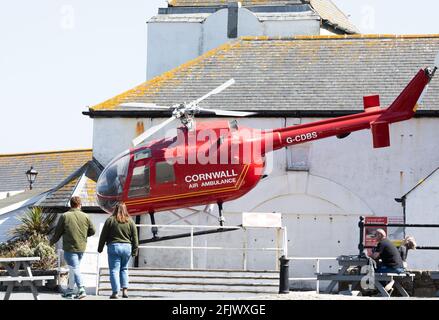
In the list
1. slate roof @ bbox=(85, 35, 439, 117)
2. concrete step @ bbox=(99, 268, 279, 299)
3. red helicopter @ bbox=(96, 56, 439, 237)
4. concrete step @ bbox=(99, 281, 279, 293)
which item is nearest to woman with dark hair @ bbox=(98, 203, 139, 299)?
concrete step @ bbox=(99, 268, 279, 299)

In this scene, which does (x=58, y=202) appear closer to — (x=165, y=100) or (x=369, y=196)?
(x=165, y=100)

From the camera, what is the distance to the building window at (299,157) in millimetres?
37469

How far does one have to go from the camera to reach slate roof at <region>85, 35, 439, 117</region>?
3822 centimetres

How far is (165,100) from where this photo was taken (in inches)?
1538

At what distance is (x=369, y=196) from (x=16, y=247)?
10.1m

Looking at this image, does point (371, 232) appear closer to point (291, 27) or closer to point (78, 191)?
point (78, 191)

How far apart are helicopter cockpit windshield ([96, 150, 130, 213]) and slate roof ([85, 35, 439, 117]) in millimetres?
5264

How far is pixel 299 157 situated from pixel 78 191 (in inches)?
255

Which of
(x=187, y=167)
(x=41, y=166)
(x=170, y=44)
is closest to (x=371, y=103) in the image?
(x=187, y=167)

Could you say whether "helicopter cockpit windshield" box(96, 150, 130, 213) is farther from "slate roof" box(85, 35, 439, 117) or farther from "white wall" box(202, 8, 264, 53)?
"white wall" box(202, 8, 264, 53)

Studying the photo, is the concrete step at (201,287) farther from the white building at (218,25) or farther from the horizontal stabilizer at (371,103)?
the white building at (218,25)

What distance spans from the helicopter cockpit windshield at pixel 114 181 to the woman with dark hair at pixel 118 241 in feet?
32.4
